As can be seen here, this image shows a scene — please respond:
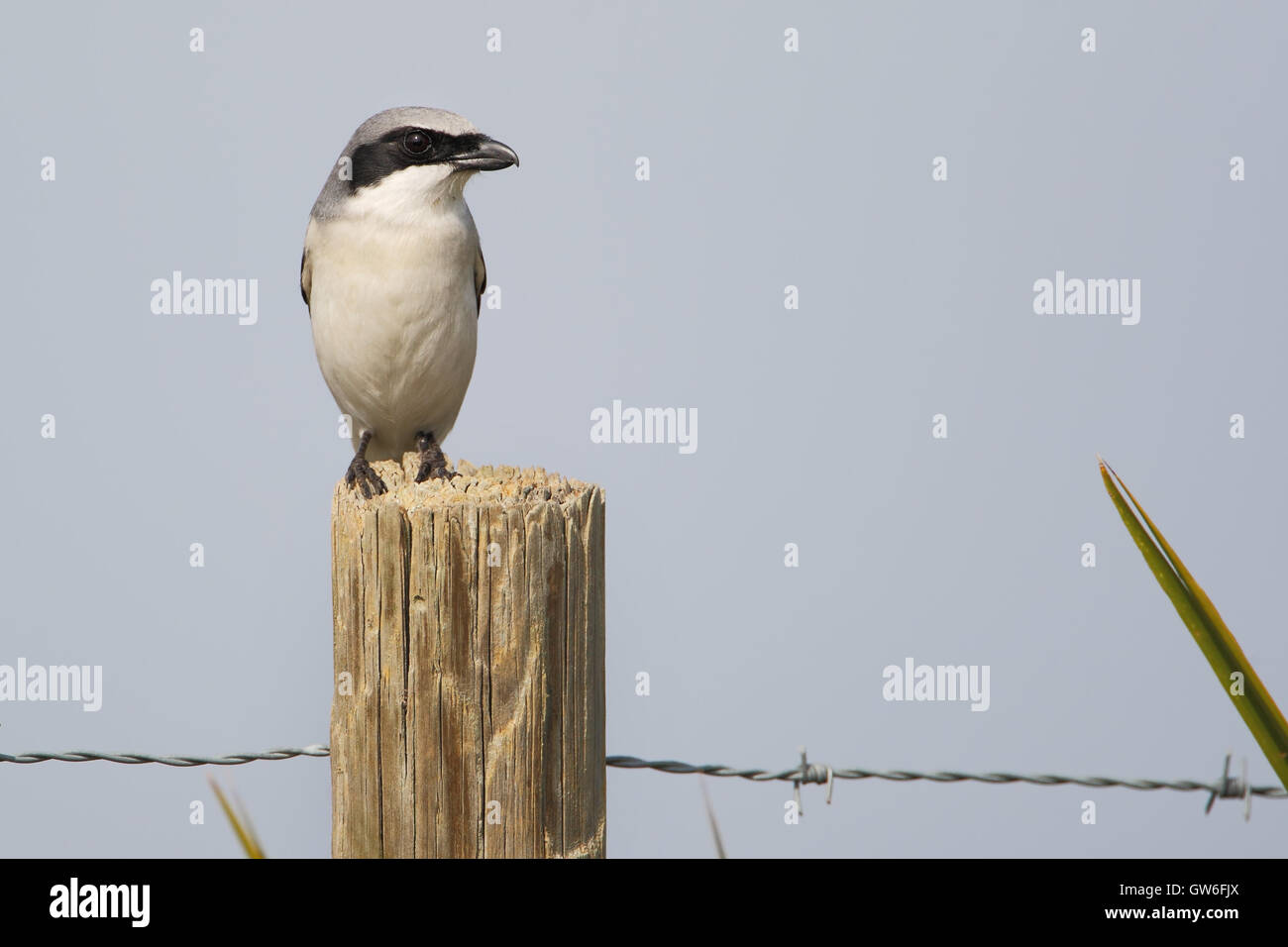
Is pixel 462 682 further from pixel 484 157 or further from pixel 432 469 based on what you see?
pixel 484 157

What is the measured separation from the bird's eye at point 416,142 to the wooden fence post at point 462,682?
8.73ft

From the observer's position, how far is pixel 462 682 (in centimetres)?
243

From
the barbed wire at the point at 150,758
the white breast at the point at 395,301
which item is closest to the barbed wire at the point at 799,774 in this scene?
the barbed wire at the point at 150,758

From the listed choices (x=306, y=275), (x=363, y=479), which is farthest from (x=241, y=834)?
(x=306, y=275)

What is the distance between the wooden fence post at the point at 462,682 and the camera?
96.1 inches

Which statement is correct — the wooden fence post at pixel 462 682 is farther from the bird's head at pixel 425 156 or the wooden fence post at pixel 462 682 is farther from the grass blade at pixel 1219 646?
the bird's head at pixel 425 156

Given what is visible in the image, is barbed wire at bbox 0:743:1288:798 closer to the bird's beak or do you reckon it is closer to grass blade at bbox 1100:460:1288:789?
grass blade at bbox 1100:460:1288:789

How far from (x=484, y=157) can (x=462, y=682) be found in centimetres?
289

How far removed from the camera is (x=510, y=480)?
9.96ft

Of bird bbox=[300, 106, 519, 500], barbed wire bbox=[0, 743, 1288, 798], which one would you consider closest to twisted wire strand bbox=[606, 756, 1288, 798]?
barbed wire bbox=[0, 743, 1288, 798]

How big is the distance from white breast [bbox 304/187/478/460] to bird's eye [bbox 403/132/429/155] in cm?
20

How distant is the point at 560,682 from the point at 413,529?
0.42 m

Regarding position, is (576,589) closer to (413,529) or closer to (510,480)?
(413,529)
